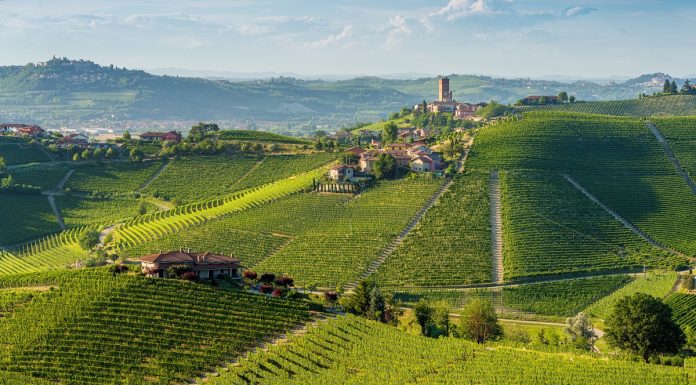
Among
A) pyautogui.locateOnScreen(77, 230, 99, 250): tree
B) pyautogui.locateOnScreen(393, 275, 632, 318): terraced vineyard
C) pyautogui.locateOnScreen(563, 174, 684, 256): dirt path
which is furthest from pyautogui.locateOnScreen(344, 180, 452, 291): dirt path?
pyautogui.locateOnScreen(77, 230, 99, 250): tree

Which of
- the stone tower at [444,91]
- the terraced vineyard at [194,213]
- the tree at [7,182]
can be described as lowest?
the terraced vineyard at [194,213]

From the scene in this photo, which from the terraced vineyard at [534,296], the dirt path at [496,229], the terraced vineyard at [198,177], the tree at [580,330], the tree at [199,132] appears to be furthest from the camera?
the tree at [199,132]

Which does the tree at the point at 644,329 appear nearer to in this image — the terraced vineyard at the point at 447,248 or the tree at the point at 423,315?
the tree at the point at 423,315

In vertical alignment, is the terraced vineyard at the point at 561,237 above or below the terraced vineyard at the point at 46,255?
above

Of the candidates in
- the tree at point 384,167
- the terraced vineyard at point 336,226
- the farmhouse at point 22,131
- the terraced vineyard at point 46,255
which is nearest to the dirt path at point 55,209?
the terraced vineyard at point 46,255

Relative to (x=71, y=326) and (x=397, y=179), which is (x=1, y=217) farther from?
(x=71, y=326)
